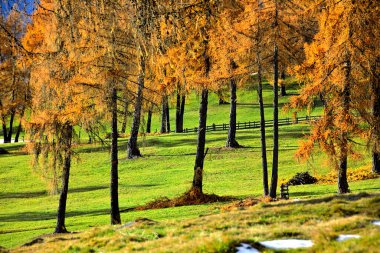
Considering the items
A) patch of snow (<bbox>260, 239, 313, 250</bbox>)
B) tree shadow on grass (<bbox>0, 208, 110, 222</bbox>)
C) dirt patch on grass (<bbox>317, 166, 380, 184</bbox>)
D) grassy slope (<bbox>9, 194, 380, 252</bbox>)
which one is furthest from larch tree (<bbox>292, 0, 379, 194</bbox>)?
patch of snow (<bbox>260, 239, 313, 250</bbox>)

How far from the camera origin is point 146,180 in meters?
37.4

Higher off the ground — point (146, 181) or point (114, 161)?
point (114, 161)

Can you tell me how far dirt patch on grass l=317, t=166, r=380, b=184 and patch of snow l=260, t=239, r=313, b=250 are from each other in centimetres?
2204

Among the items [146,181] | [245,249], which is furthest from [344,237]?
[146,181]

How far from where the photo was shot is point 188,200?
26922 mm

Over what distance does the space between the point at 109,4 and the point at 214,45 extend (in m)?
16.1

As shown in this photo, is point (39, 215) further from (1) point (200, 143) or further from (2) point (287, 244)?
(2) point (287, 244)

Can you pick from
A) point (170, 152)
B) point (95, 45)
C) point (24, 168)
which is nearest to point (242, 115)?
point (170, 152)

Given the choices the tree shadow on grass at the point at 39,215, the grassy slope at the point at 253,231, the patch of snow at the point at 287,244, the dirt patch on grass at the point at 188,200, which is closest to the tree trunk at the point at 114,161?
the dirt patch on grass at the point at 188,200

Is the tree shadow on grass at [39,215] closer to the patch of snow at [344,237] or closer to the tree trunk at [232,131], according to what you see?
the tree trunk at [232,131]

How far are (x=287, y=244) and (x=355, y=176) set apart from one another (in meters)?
23.2

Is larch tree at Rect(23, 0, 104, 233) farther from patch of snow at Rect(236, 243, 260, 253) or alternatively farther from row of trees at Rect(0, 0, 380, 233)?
patch of snow at Rect(236, 243, 260, 253)

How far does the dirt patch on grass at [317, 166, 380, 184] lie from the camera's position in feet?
97.7

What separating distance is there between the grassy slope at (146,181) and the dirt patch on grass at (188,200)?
1.36 m
